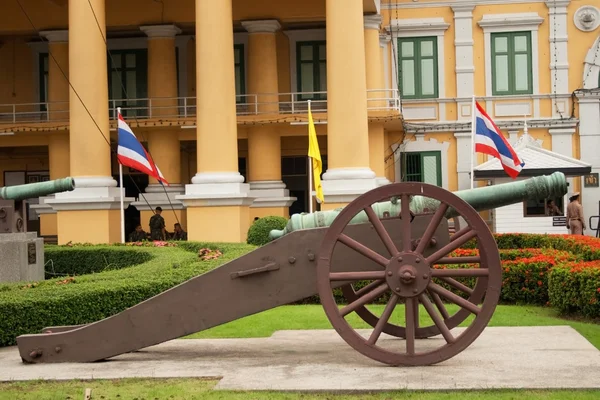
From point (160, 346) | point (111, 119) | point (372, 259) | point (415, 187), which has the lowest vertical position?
point (160, 346)

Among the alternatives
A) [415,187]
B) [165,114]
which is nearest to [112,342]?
[415,187]

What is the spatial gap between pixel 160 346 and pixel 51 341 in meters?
1.35

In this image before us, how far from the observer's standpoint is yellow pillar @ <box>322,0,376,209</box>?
916 inches

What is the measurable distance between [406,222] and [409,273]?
41 cm

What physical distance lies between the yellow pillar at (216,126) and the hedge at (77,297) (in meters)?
9.84

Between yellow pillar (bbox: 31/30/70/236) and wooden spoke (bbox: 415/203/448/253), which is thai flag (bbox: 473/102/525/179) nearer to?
wooden spoke (bbox: 415/203/448/253)

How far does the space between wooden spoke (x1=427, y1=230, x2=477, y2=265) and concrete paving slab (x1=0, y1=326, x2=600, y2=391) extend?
87 centimetres

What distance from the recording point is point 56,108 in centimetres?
3188

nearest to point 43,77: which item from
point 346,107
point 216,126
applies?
point 216,126

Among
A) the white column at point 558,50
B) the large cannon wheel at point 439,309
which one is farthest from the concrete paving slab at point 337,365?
the white column at point 558,50

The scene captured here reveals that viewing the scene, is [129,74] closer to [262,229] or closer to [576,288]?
[262,229]

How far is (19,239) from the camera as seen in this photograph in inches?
605

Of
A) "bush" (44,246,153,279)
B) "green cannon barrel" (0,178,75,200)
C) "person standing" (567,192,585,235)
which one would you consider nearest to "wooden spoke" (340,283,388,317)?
"green cannon barrel" (0,178,75,200)

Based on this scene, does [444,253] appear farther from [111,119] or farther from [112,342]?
[111,119]
